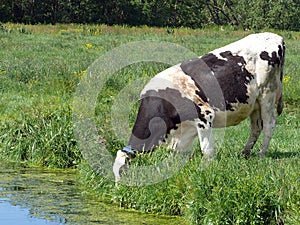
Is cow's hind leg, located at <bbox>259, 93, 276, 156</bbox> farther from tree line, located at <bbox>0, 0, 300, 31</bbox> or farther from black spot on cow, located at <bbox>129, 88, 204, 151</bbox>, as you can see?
tree line, located at <bbox>0, 0, 300, 31</bbox>

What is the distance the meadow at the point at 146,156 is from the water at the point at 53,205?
9.7 inches

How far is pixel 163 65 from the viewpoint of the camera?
1927cm

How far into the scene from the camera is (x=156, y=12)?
69.9 m

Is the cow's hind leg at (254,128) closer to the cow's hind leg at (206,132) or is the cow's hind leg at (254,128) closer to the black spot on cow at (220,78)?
the black spot on cow at (220,78)

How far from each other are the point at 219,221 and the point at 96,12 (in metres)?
58.0

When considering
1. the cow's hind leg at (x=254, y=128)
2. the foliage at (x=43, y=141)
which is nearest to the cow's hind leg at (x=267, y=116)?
the cow's hind leg at (x=254, y=128)

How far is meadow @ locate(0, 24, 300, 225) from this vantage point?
Result: 347 inches

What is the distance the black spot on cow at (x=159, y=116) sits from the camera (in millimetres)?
10883

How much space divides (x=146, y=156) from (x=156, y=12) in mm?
59978

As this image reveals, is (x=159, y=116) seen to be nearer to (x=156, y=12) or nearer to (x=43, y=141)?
(x=43, y=141)

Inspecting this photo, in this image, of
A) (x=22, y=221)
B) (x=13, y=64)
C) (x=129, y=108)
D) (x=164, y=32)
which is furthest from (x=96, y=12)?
(x=22, y=221)

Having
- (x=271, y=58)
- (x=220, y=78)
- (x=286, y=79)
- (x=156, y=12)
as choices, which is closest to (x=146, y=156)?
(x=220, y=78)

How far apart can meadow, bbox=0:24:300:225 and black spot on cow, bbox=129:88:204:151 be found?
0.32m

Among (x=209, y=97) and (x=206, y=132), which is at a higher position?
(x=209, y=97)
